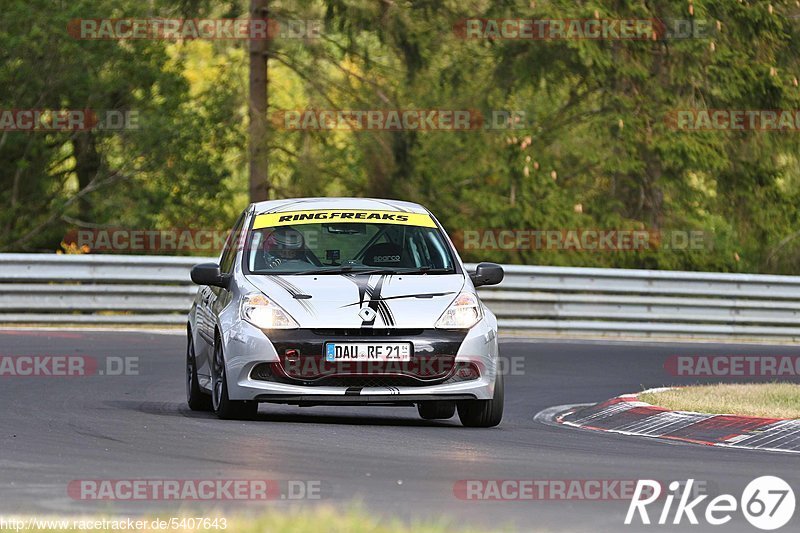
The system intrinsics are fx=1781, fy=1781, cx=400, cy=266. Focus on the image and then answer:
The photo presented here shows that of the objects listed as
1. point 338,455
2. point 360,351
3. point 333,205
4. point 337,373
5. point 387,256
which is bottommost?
point 338,455

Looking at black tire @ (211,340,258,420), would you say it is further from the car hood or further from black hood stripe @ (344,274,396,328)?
black hood stripe @ (344,274,396,328)

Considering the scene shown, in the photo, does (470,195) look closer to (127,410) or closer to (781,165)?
(781,165)

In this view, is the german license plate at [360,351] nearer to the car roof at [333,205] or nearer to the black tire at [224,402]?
the black tire at [224,402]

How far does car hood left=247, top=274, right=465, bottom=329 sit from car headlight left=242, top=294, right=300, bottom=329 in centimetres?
4

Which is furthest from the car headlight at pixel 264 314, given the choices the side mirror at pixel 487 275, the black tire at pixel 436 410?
the black tire at pixel 436 410

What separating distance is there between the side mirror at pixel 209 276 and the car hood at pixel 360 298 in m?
0.39

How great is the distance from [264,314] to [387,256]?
1327 millimetres

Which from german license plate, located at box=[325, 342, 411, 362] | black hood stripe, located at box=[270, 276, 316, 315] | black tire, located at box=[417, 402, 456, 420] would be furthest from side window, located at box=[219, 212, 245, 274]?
black tire, located at box=[417, 402, 456, 420]

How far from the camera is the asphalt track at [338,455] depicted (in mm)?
8102

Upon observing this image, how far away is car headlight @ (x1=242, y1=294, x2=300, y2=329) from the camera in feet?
38.4

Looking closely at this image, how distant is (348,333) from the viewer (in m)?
11.6

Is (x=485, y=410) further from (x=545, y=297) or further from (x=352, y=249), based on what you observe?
(x=545, y=297)

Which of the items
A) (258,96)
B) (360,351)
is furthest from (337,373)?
(258,96)

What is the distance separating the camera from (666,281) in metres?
24.4
